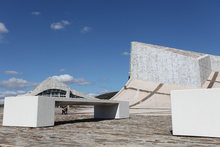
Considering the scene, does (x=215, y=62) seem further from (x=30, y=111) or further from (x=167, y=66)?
(x=30, y=111)

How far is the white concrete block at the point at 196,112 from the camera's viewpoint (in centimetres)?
913

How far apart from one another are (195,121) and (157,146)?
3.20 meters

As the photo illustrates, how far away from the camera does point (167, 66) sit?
44031 mm

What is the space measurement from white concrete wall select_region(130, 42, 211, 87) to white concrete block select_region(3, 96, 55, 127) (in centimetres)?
3193

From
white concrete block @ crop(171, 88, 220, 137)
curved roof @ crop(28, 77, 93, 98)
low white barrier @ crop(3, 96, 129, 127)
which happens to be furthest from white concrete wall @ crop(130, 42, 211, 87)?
white concrete block @ crop(171, 88, 220, 137)

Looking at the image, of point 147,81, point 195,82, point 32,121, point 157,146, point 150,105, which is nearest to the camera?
point 157,146

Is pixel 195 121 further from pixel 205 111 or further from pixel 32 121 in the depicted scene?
pixel 32 121

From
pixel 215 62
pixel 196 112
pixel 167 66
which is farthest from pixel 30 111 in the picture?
pixel 215 62

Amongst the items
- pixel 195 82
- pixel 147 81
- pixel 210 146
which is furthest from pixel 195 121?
pixel 147 81

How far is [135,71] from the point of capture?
4703 centimetres

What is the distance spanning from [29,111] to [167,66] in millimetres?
34807

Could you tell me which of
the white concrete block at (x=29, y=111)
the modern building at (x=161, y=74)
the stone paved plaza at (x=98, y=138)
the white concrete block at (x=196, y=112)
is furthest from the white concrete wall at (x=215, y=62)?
the white concrete block at (x=29, y=111)

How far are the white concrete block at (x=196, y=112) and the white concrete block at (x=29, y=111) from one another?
7.87 m

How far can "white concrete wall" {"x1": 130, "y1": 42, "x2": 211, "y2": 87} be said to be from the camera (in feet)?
133
